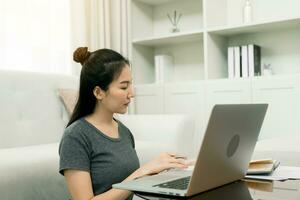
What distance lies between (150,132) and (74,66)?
1.07m

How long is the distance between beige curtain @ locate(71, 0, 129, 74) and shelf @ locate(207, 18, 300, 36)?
0.77 meters

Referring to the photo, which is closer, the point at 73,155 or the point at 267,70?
the point at 73,155

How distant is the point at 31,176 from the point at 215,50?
2.05 m

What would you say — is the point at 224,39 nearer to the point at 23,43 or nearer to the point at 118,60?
the point at 23,43

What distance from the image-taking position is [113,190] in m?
1.04

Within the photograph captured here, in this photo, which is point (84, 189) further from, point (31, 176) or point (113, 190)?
point (31, 176)

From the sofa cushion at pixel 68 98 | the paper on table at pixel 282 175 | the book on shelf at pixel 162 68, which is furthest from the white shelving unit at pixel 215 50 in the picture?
the paper on table at pixel 282 175

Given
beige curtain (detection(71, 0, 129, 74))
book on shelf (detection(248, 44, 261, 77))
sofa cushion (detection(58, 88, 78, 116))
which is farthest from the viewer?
beige curtain (detection(71, 0, 129, 74))

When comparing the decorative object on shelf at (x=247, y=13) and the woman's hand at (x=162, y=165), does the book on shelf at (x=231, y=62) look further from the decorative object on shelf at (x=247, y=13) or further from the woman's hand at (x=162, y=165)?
the woman's hand at (x=162, y=165)

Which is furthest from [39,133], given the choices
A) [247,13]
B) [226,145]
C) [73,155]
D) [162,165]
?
[247,13]

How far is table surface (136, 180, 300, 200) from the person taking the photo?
0.83 metres

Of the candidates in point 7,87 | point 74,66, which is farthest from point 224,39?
point 7,87

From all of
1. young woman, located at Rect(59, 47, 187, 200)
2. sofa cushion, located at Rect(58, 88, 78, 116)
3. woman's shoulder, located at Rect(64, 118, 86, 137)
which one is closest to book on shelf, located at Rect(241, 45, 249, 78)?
sofa cushion, located at Rect(58, 88, 78, 116)

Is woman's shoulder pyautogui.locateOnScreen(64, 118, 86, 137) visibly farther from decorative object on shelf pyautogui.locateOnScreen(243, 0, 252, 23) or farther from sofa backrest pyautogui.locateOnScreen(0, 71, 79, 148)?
decorative object on shelf pyautogui.locateOnScreen(243, 0, 252, 23)
